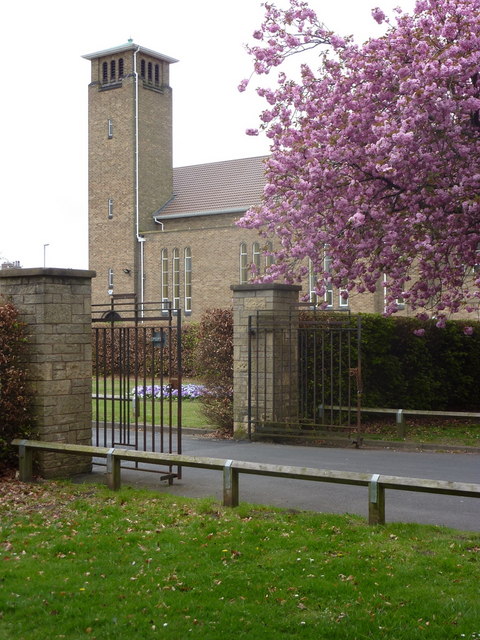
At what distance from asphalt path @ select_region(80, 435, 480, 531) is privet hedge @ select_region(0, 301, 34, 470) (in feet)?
3.46

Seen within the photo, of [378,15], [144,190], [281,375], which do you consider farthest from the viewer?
[144,190]

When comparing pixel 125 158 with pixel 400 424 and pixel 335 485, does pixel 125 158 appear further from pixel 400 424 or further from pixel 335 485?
pixel 335 485

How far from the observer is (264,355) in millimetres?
15000

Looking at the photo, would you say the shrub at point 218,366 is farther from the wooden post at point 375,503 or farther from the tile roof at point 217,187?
the tile roof at point 217,187

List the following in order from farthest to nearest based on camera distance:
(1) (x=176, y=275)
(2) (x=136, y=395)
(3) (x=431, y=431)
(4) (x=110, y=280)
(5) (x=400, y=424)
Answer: (4) (x=110, y=280) < (1) (x=176, y=275) < (3) (x=431, y=431) < (5) (x=400, y=424) < (2) (x=136, y=395)

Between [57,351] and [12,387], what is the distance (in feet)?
2.40

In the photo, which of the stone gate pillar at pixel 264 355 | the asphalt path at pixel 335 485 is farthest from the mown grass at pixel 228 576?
the stone gate pillar at pixel 264 355

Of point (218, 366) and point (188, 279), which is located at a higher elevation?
point (188, 279)

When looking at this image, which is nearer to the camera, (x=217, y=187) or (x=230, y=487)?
(x=230, y=487)

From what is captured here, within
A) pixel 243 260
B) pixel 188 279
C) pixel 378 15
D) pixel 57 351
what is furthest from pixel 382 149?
pixel 188 279

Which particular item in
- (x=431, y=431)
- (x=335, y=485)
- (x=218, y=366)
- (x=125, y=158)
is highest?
(x=125, y=158)

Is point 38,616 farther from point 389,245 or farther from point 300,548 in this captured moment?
point 389,245

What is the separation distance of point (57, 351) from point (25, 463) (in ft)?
4.72

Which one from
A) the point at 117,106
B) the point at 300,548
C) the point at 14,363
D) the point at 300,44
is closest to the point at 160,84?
A: the point at 117,106
